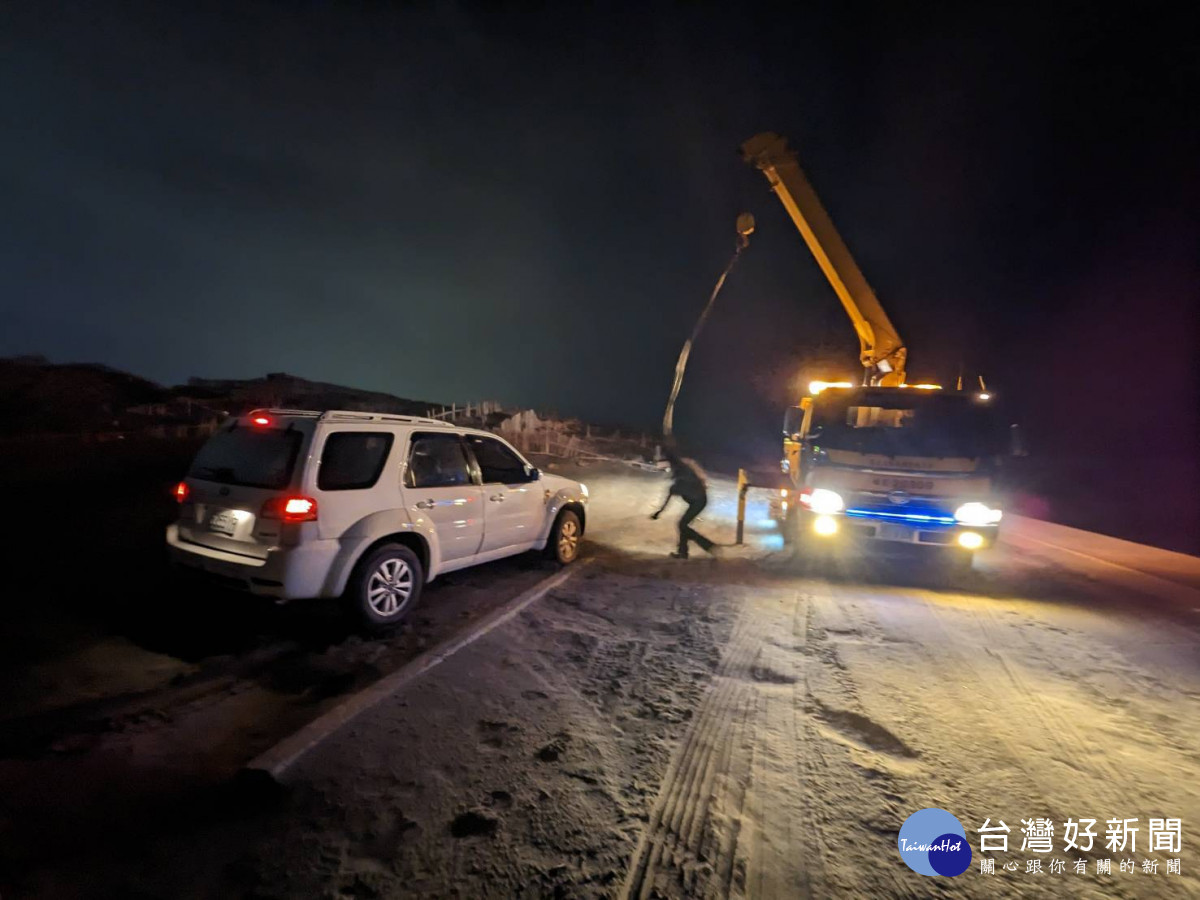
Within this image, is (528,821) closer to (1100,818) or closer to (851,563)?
(1100,818)

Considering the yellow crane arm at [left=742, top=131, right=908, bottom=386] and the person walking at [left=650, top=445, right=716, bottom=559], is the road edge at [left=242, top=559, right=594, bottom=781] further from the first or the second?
the yellow crane arm at [left=742, top=131, right=908, bottom=386]

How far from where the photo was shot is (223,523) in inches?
191

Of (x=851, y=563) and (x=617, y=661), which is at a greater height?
(x=851, y=563)

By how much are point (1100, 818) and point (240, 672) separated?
508 cm

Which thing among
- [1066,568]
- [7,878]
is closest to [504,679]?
[7,878]

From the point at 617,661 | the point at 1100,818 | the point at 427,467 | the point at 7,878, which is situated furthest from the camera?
the point at 427,467

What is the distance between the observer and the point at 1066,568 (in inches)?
346

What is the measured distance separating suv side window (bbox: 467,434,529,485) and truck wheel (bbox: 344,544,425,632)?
1.29 metres

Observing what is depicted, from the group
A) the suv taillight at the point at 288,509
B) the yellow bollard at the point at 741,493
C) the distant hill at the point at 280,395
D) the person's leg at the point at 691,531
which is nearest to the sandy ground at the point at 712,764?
the suv taillight at the point at 288,509

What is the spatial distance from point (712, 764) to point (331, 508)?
3.25 m

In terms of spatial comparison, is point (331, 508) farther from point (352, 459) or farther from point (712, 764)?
point (712, 764)

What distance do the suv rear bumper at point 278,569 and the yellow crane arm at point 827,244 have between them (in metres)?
9.89

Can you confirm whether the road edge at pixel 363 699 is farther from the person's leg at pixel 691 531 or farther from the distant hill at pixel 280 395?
the distant hill at pixel 280 395

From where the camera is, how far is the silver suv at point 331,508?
4664mm
